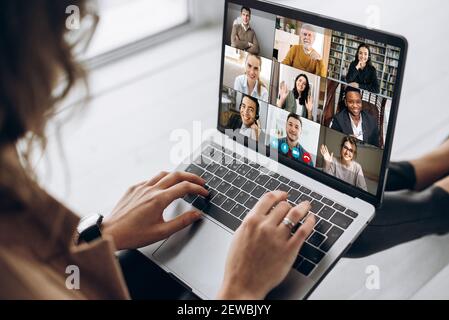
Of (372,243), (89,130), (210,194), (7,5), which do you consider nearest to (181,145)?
(89,130)

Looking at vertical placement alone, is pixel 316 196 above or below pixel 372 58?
below

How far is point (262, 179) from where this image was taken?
912 mm

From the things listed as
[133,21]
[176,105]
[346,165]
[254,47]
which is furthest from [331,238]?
[133,21]

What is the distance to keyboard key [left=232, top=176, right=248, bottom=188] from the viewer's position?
2.98 feet

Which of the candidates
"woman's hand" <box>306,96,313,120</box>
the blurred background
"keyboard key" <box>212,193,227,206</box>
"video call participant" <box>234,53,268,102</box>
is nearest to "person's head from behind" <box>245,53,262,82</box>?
"video call participant" <box>234,53,268,102</box>

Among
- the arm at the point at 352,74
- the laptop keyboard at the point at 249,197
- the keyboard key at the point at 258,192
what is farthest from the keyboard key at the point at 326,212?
the arm at the point at 352,74

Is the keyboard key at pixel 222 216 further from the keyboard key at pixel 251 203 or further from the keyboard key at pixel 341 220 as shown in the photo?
the keyboard key at pixel 341 220

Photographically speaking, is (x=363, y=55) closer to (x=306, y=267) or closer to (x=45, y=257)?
(x=306, y=267)

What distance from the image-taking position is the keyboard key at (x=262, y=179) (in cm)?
91

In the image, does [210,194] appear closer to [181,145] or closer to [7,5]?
[181,145]

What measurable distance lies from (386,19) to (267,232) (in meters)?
1.23

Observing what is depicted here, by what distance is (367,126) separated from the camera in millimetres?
785

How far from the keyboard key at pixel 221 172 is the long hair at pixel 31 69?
411 mm

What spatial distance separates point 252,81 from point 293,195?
207 millimetres
